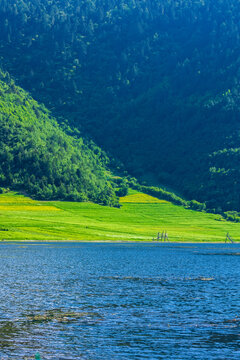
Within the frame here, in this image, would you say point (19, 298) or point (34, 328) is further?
point (19, 298)

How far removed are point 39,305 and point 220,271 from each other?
55.3 meters

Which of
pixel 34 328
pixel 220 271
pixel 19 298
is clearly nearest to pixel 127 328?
pixel 34 328

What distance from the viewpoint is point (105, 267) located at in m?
110

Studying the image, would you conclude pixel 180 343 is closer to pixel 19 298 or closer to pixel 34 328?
pixel 34 328

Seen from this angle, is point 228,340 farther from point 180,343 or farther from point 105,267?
point 105,267

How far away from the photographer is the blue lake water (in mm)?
40062

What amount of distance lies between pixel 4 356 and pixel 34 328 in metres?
9.01

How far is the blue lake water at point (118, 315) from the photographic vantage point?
1577 inches

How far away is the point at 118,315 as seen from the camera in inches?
2100

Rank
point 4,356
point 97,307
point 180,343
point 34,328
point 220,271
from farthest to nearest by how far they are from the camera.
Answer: point 220,271, point 97,307, point 34,328, point 180,343, point 4,356

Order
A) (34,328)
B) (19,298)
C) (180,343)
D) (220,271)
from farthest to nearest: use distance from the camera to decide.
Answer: (220,271) < (19,298) < (34,328) < (180,343)

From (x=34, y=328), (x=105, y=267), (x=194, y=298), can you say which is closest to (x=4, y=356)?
(x=34, y=328)

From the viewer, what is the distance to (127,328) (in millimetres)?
47156

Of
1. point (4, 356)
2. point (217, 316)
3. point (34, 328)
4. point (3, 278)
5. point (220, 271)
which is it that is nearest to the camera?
point (4, 356)
